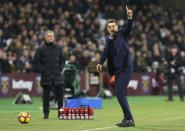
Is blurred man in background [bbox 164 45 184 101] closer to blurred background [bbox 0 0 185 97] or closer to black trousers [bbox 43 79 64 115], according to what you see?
blurred background [bbox 0 0 185 97]

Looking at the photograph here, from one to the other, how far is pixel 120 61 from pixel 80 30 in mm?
21508

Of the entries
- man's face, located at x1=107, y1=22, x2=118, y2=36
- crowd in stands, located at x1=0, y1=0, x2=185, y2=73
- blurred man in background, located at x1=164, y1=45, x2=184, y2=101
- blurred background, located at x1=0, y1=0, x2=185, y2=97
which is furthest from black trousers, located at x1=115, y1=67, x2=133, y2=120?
crowd in stands, located at x1=0, y1=0, x2=185, y2=73

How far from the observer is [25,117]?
1647 cm

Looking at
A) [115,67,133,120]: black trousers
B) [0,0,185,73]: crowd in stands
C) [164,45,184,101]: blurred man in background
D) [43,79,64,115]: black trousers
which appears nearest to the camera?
[115,67,133,120]: black trousers

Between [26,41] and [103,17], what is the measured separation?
7.66 metres

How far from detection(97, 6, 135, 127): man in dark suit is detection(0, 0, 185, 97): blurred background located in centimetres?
1336

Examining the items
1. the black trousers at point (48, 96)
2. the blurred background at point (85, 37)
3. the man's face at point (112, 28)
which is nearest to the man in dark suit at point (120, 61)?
the man's face at point (112, 28)

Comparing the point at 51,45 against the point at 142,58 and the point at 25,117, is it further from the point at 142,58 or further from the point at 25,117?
the point at 142,58

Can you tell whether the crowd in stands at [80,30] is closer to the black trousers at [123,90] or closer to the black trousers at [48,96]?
the black trousers at [48,96]

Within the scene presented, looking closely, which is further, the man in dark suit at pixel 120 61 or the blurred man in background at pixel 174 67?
the blurred man in background at pixel 174 67

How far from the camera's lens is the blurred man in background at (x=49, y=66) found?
18344 millimetres

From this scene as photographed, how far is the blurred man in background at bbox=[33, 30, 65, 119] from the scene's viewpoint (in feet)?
60.2

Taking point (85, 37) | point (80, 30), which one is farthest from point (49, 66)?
point (85, 37)

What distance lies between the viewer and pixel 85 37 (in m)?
37.0
